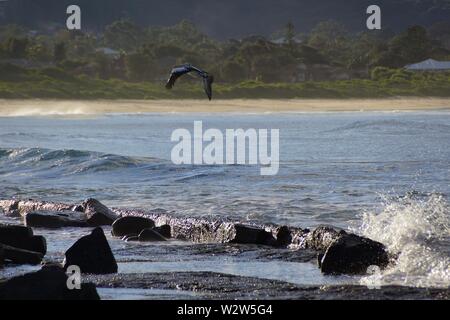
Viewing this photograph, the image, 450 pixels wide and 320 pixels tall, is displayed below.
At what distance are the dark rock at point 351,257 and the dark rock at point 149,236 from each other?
3.91 m

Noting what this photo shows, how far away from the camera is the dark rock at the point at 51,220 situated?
18.7 meters

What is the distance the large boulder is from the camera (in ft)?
49.6

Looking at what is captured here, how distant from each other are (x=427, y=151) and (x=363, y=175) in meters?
8.96

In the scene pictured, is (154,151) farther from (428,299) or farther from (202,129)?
(428,299)

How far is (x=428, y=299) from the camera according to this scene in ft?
38.9

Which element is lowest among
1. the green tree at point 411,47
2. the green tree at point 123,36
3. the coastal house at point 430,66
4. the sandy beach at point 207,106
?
the sandy beach at point 207,106

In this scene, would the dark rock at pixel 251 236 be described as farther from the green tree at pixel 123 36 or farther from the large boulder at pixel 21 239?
the green tree at pixel 123 36

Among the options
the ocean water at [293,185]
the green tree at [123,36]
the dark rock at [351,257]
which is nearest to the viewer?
the dark rock at [351,257]

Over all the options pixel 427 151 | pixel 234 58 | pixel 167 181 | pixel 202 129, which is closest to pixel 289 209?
pixel 167 181

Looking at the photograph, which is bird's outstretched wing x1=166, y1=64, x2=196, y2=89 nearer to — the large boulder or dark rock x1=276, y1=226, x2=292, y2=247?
dark rock x1=276, y1=226, x2=292, y2=247

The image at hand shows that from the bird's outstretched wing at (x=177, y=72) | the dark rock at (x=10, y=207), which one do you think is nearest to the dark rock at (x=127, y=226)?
the bird's outstretched wing at (x=177, y=72)

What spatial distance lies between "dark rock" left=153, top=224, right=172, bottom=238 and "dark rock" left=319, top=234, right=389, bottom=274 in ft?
13.9

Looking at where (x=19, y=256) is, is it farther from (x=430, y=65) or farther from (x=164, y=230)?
(x=430, y=65)

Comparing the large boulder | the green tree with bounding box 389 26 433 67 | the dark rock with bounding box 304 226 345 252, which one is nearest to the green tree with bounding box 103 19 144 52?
the green tree with bounding box 389 26 433 67
